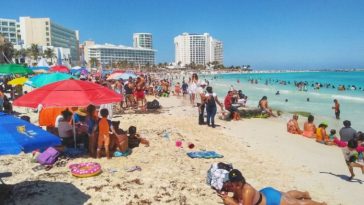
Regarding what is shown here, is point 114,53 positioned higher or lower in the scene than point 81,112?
higher

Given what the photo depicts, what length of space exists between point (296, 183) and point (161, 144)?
356cm

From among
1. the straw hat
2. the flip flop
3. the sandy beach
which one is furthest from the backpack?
the flip flop

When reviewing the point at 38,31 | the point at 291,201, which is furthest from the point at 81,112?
the point at 38,31

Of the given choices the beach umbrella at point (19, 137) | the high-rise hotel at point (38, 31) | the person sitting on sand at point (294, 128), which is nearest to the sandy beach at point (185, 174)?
the person sitting on sand at point (294, 128)

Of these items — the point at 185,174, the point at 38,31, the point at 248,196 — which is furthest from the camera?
the point at 38,31

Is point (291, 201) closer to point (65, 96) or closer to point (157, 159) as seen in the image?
point (157, 159)

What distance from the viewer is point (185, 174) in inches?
250

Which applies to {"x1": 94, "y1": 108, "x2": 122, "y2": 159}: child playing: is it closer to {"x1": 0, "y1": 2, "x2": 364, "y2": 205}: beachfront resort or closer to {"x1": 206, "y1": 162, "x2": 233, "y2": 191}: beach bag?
{"x1": 0, "y1": 2, "x2": 364, "y2": 205}: beachfront resort

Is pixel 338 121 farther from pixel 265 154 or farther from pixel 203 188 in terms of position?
pixel 203 188

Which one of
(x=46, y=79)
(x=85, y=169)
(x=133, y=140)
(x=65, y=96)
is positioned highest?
(x=46, y=79)

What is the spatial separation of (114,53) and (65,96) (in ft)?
505

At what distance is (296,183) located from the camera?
6098mm

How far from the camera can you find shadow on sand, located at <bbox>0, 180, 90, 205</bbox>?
5.04 metres

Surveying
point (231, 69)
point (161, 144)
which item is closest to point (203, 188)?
point (161, 144)
